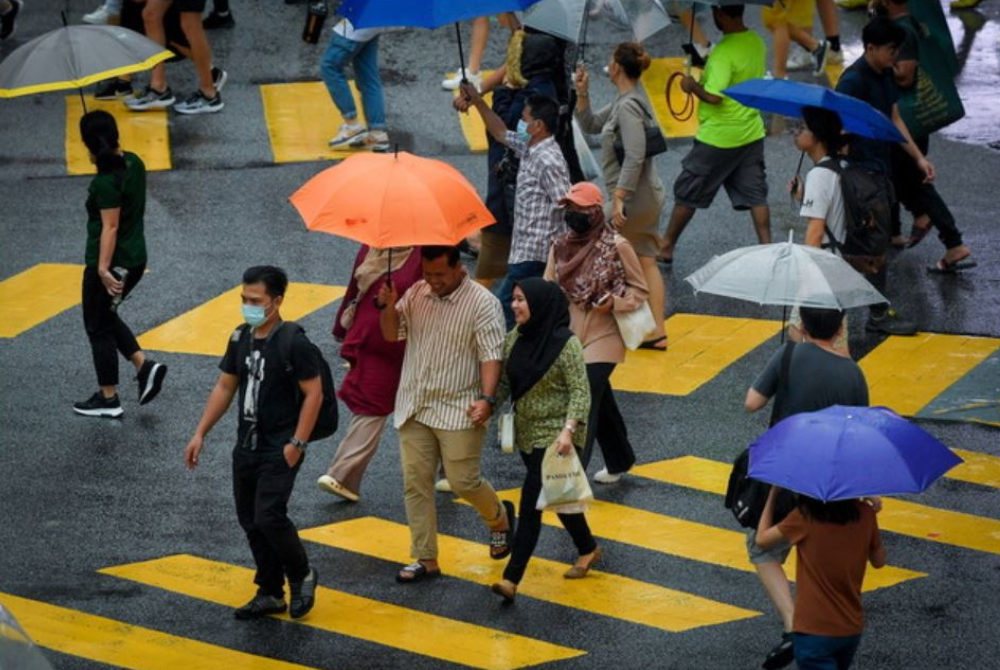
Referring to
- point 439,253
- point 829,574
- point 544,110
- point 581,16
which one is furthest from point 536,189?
point 829,574

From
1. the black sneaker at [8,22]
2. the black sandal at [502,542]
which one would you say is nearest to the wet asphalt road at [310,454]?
the black sandal at [502,542]

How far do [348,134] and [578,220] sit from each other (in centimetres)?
719

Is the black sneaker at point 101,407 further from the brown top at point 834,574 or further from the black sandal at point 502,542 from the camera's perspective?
the brown top at point 834,574

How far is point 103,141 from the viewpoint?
1200cm

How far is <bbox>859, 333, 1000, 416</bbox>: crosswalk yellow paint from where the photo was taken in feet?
41.1

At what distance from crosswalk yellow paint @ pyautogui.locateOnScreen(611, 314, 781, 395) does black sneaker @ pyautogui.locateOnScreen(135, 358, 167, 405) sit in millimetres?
2822

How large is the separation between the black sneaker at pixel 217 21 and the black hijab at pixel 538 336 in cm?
1166

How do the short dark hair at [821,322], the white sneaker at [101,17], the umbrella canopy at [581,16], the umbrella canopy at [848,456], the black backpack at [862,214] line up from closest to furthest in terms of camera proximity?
the umbrella canopy at [848,456], the short dark hair at [821,322], the black backpack at [862,214], the umbrella canopy at [581,16], the white sneaker at [101,17]

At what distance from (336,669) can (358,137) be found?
8843mm

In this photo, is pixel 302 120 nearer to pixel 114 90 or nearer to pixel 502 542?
pixel 114 90

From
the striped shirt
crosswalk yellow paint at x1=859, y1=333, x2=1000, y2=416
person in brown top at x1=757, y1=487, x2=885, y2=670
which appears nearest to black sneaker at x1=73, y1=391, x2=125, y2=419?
the striped shirt

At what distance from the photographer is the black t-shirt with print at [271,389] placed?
9.41 metres

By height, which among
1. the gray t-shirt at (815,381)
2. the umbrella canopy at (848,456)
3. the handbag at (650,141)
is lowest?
the handbag at (650,141)

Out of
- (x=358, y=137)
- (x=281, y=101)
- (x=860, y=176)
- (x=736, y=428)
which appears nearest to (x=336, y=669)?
(x=736, y=428)
